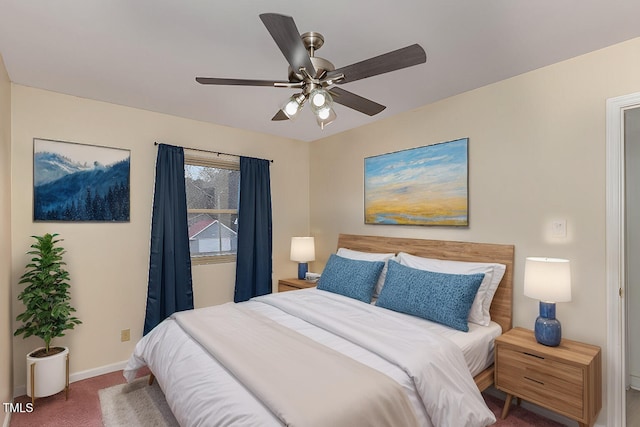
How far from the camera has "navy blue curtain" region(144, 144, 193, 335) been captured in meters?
3.35

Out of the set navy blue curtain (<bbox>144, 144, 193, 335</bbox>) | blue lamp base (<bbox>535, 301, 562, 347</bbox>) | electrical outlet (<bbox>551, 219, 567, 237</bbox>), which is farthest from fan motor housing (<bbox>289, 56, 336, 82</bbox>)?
navy blue curtain (<bbox>144, 144, 193, 335</bbox>)

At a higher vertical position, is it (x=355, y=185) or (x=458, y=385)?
(x=355, y=185)

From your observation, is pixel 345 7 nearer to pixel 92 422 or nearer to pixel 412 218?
pixel 412 218

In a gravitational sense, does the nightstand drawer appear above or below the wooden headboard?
below

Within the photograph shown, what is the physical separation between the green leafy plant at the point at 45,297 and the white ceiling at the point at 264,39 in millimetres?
1378

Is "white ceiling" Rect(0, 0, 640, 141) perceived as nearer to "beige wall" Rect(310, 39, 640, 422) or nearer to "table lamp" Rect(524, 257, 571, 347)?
"beige wall" Rect(310, 39, 640, 422)

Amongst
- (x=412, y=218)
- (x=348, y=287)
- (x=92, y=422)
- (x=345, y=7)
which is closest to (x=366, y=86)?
(x=345, y=7)

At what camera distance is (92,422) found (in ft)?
7.75

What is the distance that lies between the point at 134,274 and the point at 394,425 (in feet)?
9.37

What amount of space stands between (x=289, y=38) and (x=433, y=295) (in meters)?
1.98

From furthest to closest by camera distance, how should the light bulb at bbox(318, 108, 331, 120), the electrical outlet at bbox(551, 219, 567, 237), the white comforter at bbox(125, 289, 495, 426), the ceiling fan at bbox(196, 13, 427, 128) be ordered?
the electrical outlet at bbox(551, 219, 567, 237)
the light bulb at bbox(318, 108, 331, 120)
the white comforter at bbox(125, 289, 495, 426)
the ceiling fan at bbox(196, 13, 427, 128)

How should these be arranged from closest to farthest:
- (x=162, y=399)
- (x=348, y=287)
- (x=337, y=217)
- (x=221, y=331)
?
(x=221, y=331) → (x=162, y=399) → (x=348, y=287) → (x=337, y=217)

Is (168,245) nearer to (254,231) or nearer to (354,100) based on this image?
(254,231)

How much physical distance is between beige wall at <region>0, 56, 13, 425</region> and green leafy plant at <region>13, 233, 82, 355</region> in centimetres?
10
